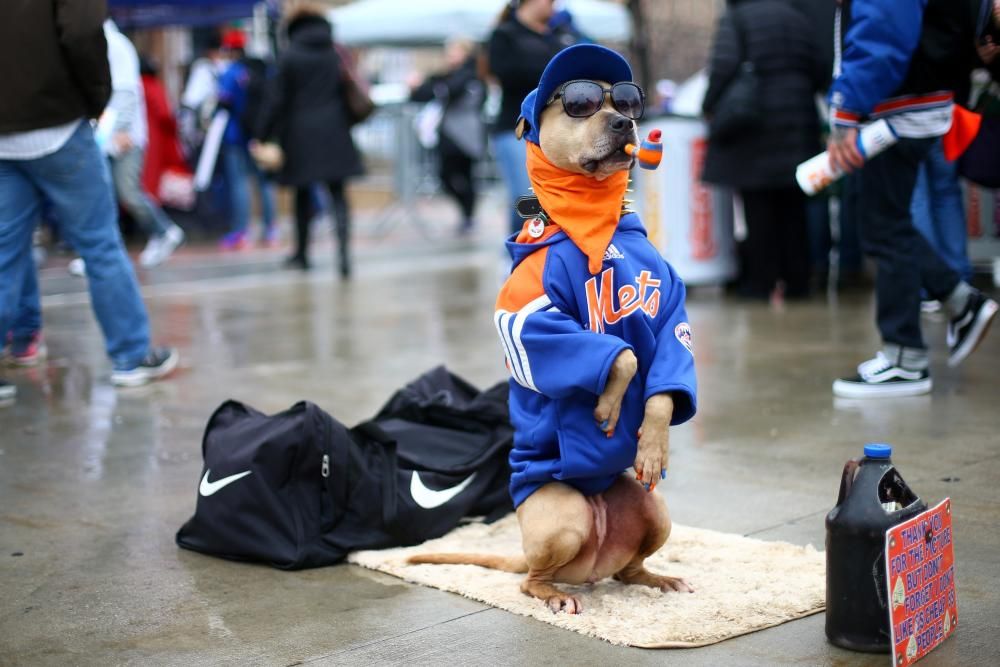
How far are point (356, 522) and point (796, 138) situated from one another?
17.3 ft

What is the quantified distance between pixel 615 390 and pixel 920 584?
2.65 feet

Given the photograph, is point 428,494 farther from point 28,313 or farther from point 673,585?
point 28,313

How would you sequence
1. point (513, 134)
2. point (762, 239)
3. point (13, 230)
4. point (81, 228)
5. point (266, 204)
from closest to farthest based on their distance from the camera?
1. point (13, 230)
2. point (81, 228)
3. point (762, 239)
4. point (513, 134)
5. point (266, 204)

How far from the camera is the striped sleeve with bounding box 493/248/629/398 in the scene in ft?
10.1

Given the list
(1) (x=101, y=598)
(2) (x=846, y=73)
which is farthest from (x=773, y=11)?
(1) (x=101, y=598)

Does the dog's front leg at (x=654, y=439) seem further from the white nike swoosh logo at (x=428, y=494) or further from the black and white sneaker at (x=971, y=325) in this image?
the black and white sneaker at (x=971, y=325)

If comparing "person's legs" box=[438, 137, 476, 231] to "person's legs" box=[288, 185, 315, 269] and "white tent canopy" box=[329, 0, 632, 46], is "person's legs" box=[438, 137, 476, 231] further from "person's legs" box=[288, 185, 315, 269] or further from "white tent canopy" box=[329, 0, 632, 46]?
"person's legs" box=[288, 185, 315, 269]

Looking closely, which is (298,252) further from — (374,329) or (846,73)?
(846,73)

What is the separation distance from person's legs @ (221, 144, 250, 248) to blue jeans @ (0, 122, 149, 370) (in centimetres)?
693

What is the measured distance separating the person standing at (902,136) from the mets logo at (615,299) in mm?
2355

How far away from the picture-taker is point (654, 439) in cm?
311

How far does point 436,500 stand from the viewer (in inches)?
156

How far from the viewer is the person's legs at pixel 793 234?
8.52 metres

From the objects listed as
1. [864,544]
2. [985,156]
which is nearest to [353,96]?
[985,156]
